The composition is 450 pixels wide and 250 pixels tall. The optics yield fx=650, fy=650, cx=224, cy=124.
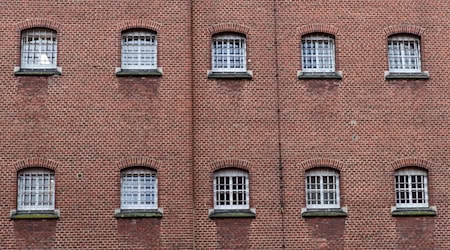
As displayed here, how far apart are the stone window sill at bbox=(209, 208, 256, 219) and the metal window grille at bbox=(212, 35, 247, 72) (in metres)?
4.60

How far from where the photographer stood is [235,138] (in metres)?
21.0

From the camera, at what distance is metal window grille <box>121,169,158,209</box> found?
20.5 metres

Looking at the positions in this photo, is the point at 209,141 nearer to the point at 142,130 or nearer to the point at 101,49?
the point at 142,130

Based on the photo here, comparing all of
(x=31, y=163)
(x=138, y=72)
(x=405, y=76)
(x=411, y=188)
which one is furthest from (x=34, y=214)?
(x=405, y=76)

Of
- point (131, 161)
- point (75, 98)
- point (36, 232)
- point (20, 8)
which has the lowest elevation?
point (36, 232)

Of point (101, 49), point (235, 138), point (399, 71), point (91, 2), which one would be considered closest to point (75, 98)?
point (101, 49)

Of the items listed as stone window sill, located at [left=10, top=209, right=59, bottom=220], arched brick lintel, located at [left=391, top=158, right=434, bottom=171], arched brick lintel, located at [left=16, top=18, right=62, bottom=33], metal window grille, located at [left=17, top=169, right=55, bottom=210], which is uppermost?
arched brick lintel, located at [left=16, top=18, right=62, bottom=33]

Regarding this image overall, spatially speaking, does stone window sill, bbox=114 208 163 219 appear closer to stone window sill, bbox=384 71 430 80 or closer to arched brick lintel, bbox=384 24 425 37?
stone window sill, bbox=384 71 430 80

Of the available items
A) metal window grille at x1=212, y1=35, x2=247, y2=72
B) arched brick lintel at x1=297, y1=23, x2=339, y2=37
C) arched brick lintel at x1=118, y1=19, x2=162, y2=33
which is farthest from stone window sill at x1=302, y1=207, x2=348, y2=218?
arched brick lintel at x1=118, y1=19, x2=162, y2=33

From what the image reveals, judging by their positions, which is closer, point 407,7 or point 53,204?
point 53,204

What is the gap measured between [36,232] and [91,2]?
7520 millimetres

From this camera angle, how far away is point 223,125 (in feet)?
69.1

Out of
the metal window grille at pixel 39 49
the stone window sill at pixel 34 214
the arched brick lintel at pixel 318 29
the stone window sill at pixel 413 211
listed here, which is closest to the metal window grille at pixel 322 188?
the stone window sill at pixel 413 211

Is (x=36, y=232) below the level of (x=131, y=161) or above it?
below
